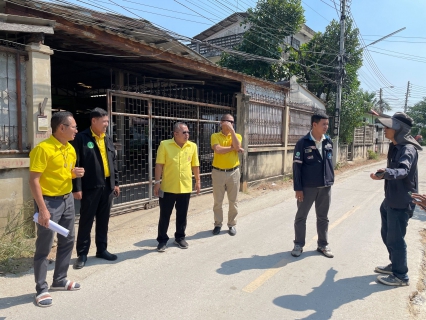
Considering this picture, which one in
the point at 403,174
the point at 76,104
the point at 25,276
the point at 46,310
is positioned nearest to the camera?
the point at 46,310

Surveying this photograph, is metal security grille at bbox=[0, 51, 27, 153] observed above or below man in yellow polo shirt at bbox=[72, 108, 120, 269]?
above

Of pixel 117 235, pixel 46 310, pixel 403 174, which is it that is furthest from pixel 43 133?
pixel 403 174

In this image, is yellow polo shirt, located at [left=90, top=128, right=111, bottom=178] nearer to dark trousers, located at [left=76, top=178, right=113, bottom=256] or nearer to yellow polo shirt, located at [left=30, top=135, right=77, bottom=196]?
dark trousers, located at [left=76, top=178, right=113, bottom=256]

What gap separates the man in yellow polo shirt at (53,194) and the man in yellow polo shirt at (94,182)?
1.67 feet

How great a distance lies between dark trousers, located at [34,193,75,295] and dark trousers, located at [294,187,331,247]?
9.35 ft

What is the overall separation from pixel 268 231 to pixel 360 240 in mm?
1425

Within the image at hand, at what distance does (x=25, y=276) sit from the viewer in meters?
3.67

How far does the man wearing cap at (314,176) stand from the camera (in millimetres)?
4324

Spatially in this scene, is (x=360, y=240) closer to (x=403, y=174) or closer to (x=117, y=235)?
(x=403, y=174)

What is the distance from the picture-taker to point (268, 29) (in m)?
16.0

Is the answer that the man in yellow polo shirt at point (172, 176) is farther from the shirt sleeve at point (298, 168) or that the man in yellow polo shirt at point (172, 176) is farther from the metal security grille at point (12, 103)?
the metal security grille at point (12, 103)

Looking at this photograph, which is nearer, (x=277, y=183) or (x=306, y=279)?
(x=306, y=279)

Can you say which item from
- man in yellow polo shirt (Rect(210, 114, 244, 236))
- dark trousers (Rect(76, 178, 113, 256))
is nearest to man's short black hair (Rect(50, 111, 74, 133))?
dark trousers (Rect(76, 178, 113, 256))

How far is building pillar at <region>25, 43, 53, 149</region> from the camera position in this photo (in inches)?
178
